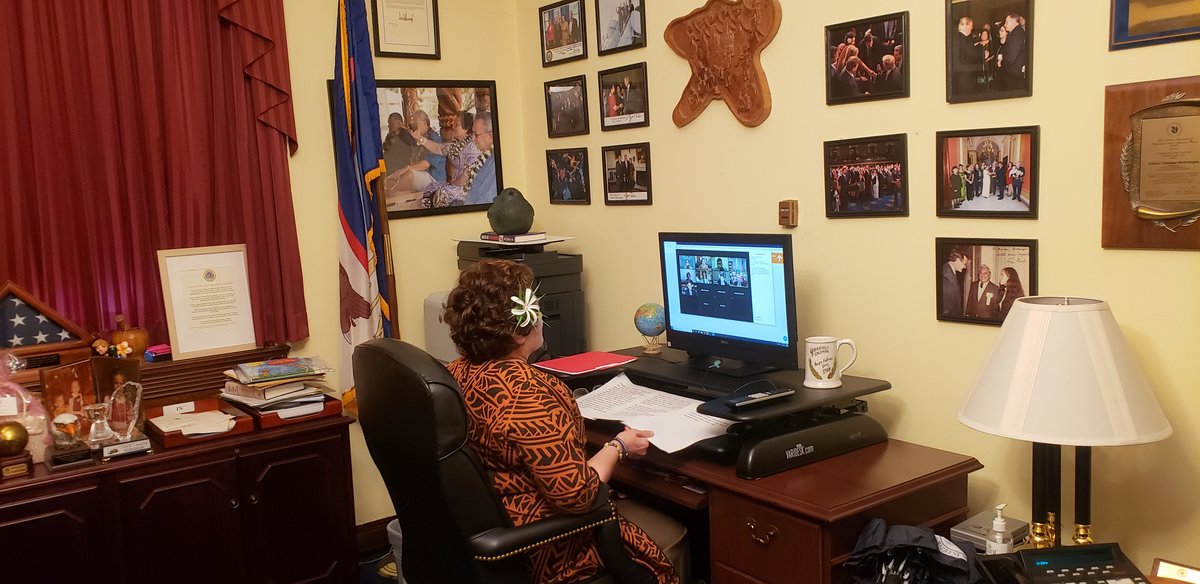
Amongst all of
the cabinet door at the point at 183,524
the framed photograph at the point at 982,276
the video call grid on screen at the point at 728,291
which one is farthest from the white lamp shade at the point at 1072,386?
the cabinet door at the point at 183,524

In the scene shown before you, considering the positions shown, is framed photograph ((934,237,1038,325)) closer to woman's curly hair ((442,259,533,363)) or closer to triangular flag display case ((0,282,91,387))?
woman's curly hair ((442,259,533,363))

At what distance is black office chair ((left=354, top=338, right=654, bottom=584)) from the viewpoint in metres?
1.75

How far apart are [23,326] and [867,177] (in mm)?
2507

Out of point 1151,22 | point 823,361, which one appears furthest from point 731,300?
point 1151,22

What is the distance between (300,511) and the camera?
294 cm

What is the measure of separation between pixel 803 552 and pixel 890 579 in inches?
7.0

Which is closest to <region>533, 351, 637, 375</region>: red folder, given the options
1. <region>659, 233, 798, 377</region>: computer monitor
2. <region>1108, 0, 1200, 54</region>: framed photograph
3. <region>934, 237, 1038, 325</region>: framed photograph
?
<region>659, 233, 798, 377</region>: computer monitor

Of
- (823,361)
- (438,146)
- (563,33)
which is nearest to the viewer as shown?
(823,361)

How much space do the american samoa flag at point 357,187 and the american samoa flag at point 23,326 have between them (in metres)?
0.91

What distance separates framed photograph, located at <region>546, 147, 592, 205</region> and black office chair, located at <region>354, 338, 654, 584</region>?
1.66 m

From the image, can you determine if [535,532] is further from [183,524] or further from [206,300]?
[206,300]

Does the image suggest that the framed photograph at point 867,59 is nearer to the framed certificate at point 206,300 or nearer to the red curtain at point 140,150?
the red curtain at point 140,150

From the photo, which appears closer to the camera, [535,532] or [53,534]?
[535,532]

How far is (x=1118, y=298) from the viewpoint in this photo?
198 centimetres
